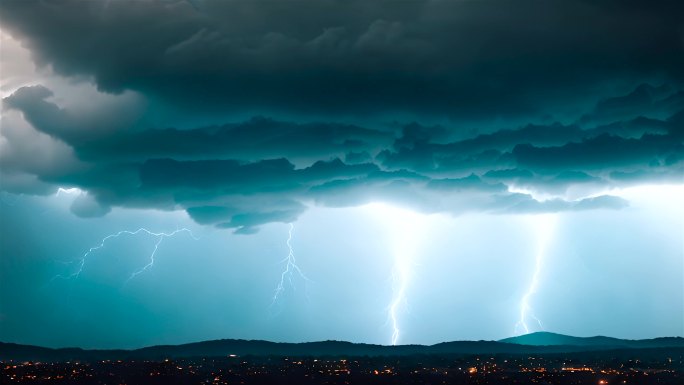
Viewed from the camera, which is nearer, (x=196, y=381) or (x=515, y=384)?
(x=515, y=384)

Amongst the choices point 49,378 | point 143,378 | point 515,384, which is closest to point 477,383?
point 515,384

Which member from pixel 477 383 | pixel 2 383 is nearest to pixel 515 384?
pixel 477 383

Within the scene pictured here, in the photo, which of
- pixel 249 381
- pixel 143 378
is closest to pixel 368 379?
pixel 249 381

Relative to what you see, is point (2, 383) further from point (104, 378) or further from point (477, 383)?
point (477, 383)

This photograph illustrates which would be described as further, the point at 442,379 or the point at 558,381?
the point at 442,379

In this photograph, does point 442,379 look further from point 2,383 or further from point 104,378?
point 2,383

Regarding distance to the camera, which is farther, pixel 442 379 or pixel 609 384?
pixel 442 379

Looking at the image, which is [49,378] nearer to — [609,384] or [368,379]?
[368,379]
